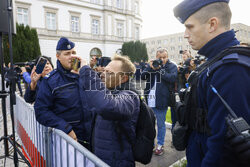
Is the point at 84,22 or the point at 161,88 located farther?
the point at 84,22

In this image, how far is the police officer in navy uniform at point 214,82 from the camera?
0.88 metres

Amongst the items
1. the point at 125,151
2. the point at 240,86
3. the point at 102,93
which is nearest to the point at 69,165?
the point at 125,151

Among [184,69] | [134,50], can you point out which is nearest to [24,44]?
[134,50]

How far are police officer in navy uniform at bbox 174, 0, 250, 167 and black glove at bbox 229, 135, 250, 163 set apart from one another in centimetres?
6

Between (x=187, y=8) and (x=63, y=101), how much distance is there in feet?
5.62

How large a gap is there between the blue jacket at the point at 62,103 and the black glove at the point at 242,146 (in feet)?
5.56

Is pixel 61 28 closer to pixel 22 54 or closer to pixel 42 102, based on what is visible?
pixel 22 54

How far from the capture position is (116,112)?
52.5 inches

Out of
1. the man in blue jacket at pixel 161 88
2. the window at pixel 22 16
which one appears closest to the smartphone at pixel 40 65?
the man in blue jacket at pixel 161 88

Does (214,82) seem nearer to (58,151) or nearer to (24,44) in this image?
(58,151)

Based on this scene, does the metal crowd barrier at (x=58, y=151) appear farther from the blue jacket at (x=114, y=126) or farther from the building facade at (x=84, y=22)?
the building facade at (x=84, y=22)

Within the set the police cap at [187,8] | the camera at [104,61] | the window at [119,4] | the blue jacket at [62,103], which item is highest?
the window at [119,4]

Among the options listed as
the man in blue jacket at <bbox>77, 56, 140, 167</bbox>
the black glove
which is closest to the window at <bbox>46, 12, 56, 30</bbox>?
the man in blue jacket at <bbox>77, 56, 140, 167</bbox>

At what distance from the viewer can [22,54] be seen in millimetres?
18047
